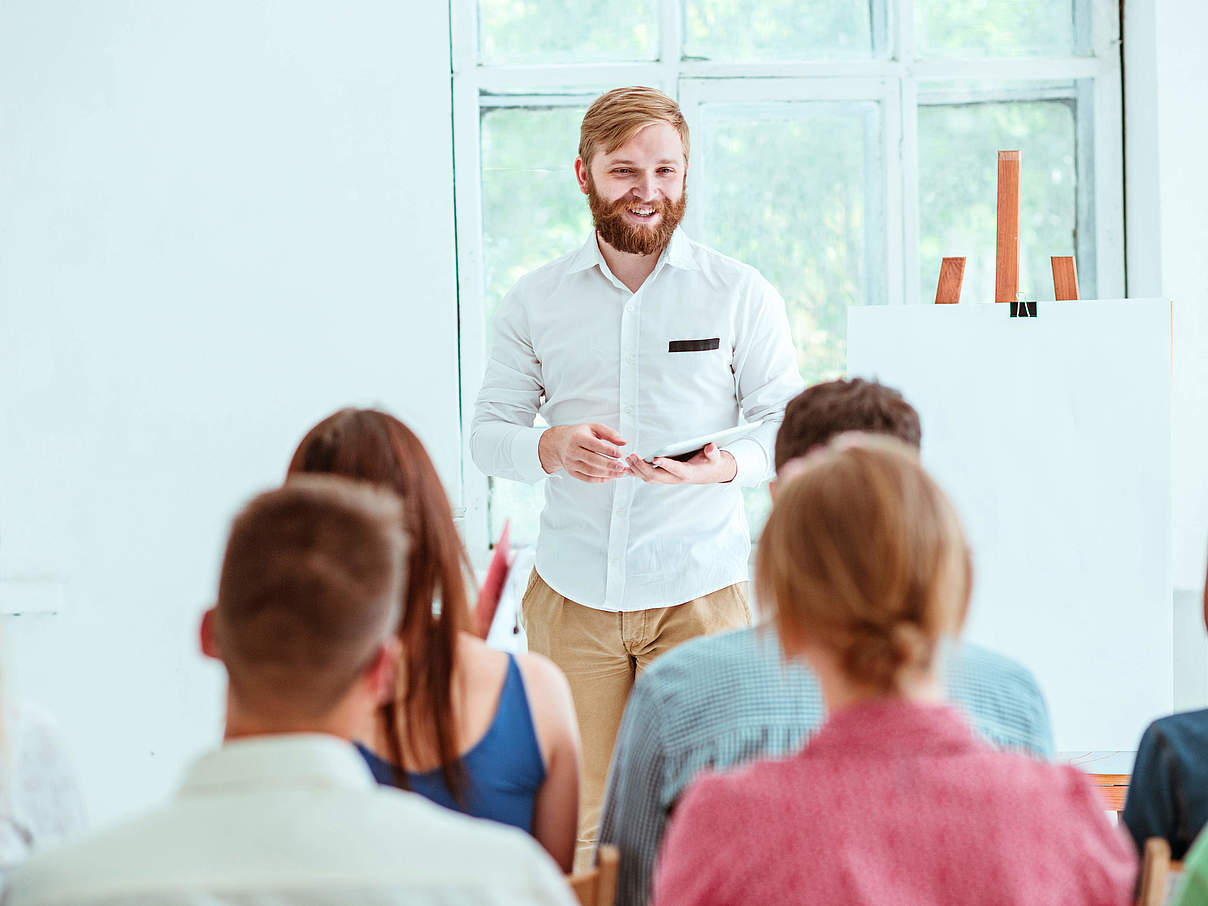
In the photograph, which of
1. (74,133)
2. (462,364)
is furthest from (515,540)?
(74,133)

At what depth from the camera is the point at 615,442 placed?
7.91 feet

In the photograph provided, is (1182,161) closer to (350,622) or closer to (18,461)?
(350,622)

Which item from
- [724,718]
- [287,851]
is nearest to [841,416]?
[724,718]

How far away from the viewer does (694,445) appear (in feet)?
7.53

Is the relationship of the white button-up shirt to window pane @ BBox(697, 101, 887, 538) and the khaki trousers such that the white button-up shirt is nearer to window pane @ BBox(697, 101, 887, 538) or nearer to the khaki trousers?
the khaki trousers

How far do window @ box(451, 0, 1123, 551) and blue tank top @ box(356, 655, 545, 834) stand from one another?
2006mm

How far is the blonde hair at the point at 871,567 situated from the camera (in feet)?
3.23

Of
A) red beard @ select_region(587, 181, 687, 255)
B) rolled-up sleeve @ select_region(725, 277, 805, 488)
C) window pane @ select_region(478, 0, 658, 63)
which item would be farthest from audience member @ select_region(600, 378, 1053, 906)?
window pane @ select_region(478, 0, 658, 63)

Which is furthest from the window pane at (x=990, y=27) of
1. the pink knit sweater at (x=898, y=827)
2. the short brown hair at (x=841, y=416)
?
the pink knit sweater at (x=898, y=827)

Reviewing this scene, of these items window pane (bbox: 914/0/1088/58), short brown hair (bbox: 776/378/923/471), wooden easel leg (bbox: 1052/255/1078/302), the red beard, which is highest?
window pane (bbox: 914/0/1088/58)

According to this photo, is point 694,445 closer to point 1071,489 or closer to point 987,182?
point 1071,489

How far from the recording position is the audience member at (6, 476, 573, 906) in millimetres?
830

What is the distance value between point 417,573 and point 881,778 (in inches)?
24.3

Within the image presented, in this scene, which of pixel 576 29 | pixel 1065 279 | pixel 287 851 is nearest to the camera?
pixel 287 851
